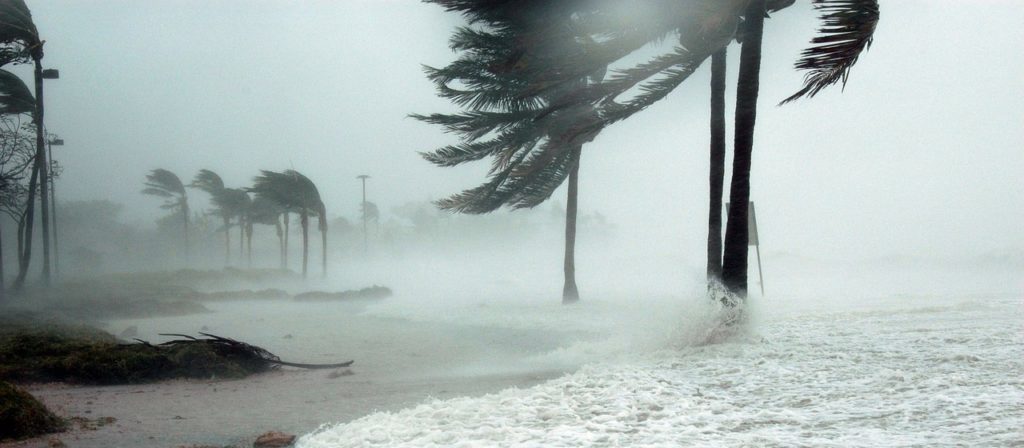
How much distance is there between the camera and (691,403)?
17.4 ft

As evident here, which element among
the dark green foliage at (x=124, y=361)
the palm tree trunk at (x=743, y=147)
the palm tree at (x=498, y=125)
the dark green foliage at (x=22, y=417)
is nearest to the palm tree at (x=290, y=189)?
the palm tree at (x=498, y=125)

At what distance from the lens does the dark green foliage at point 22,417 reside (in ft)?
16.5

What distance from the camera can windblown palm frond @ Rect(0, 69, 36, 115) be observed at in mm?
23141

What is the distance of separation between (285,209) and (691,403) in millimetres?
41425

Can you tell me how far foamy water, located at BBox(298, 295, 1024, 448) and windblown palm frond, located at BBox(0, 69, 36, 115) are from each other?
23.4 metres

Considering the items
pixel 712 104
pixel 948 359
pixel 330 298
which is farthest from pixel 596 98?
pixel 330 298

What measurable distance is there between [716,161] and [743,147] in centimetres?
186

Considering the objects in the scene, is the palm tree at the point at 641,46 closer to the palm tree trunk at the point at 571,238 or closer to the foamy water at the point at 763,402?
the foamy water at the point at 763,402

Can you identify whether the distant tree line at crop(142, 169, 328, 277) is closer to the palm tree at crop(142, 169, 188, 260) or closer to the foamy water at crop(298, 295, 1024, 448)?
the palm tree at crop(142, 169, 188, 260)

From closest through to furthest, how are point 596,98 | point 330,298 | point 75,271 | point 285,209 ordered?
point 596,98 → point 330,298 → point 75,271 → point 285,209

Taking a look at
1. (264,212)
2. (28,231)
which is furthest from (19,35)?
(264,212)

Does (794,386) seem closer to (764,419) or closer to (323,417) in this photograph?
(764,419)

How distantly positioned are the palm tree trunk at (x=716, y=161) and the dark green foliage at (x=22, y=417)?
8.42m

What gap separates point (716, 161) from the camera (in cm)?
1113
